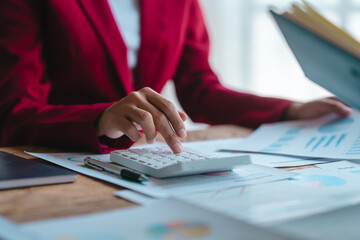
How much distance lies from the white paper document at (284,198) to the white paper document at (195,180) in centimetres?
2

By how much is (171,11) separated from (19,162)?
738 millimetres

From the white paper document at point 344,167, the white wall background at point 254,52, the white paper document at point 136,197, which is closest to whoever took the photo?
the white paper document at point 136,197

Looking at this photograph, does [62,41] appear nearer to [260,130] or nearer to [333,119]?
[260,130]

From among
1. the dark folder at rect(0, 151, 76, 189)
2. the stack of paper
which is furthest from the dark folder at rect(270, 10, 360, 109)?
the dark folder at rect(0, 151, 76, 189)

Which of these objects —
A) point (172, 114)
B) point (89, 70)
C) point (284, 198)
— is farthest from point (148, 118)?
point (89, 70)

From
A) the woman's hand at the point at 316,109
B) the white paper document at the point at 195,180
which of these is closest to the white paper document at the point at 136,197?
the white paper document at the point at 195,180

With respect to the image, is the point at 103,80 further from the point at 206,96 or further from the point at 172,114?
the point at 172,114

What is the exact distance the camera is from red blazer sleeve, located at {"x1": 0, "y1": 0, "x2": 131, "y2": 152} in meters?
0.81

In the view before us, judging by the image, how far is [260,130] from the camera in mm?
1012

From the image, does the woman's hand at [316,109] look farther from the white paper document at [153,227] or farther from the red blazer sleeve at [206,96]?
the white paper document at [153,227]

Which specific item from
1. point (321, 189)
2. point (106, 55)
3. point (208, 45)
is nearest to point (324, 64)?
point (321, 189)

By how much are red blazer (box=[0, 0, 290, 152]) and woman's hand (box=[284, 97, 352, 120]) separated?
0.09 feet

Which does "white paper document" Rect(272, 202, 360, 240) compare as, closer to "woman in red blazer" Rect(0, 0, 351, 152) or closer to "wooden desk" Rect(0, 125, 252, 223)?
"wooden desk" Rect(0, 125, 252, 223)

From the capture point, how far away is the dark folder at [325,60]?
0.53m
